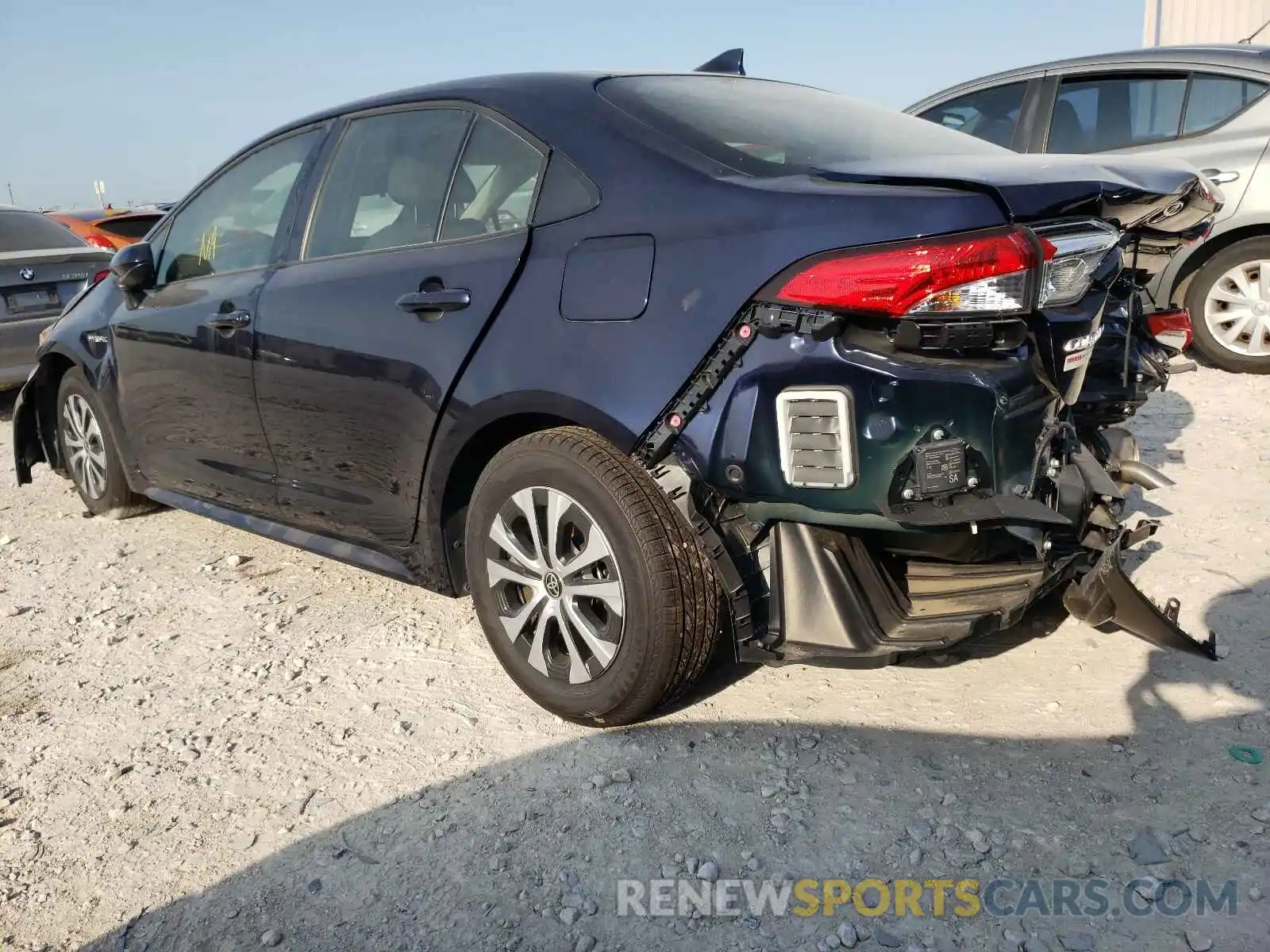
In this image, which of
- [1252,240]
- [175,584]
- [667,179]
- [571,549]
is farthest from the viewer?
[1252,240]

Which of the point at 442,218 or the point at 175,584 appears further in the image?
the point at 175,584

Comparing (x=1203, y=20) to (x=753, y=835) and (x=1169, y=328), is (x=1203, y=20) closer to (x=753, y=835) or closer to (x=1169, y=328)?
(x=1169, y=328)

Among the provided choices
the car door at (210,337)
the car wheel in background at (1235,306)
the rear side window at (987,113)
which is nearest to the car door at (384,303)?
the car door at (210,337)

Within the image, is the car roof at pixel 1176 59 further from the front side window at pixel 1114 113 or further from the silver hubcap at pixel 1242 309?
the silver hubcap at pixel 1242 309

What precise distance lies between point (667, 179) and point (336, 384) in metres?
1.25

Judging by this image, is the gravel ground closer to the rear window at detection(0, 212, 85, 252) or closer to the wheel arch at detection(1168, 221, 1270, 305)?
the wheel arch at detection(1168, 221, 1270, 305)

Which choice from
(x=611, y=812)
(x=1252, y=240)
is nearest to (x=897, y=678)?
(x=611, y=812)

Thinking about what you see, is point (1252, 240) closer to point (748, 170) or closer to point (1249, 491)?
point (1249, 491)

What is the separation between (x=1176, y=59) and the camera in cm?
574

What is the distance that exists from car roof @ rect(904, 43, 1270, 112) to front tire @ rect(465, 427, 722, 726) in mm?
4838

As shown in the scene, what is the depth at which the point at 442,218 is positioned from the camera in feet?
9.61

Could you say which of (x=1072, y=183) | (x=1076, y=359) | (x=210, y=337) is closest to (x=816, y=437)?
(x=1076, y=359)

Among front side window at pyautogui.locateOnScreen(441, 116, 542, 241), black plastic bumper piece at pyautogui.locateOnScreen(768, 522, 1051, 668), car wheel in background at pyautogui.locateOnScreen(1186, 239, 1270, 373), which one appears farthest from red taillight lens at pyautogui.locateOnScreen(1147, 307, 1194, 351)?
car wheel in background at pyautogui.locateOnScreen(1186, 239, 1270, 373)

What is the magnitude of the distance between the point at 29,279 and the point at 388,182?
5.08 metres
